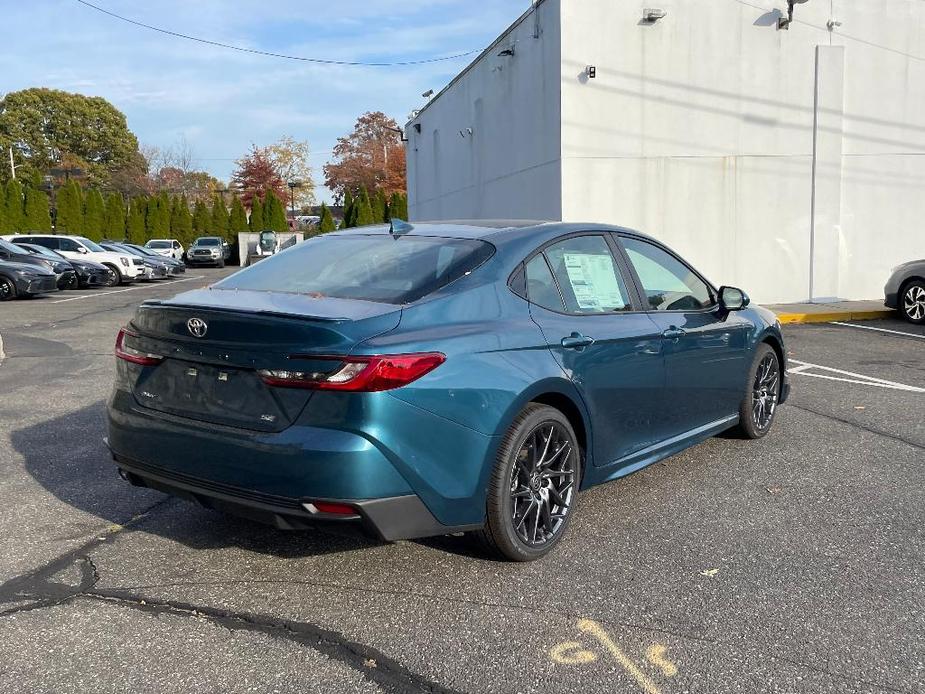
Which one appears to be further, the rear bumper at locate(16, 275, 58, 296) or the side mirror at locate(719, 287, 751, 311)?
the rear bumper at locate(16, 275, 58, 296)

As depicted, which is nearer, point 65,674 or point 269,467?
point 65,674

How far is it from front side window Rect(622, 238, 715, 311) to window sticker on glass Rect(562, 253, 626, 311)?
291 mm

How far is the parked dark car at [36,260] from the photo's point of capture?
21.0 m

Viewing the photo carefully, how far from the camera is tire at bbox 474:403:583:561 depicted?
12.1 ft

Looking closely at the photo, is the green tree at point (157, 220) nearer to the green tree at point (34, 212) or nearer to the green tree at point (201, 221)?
the green tree at point (201, 221)

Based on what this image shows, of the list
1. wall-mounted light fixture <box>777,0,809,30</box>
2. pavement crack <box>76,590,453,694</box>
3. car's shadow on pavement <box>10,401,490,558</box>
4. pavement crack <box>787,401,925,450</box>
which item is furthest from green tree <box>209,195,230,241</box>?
pavement crack <box>76,590,453,694</box>

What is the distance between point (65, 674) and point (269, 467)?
976mm

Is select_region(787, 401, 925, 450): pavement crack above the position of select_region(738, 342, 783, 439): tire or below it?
below

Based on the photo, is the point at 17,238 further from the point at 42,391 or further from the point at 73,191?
the point at 73,191

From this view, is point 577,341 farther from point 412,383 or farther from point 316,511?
point 316,511

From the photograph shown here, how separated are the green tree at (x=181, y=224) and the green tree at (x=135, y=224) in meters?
1.85

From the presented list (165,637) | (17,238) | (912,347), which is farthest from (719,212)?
(17,238)

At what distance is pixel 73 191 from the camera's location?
47.2 m

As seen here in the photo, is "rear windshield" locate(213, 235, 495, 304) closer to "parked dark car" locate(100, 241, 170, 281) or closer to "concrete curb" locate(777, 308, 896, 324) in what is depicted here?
"concrete curb" locate(777, 308, 896, 324)
